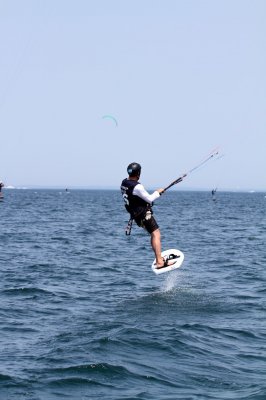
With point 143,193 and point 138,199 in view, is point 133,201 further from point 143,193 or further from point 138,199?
point 143,193

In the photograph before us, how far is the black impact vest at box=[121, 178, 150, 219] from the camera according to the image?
1474 cm

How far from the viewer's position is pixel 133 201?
15.0m

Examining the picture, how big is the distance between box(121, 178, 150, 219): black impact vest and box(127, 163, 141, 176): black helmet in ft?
0.75

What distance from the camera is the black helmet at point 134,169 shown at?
14.5 m

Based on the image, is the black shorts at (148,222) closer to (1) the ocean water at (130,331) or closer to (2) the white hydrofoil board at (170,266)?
Result: (2) the white hydrofoil board at (170,266)

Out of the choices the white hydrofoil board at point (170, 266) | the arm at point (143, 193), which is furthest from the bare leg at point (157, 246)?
the arm at point (143, 193)

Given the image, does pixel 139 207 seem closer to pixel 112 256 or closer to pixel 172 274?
pixel 172 274

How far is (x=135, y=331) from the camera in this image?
12.4 metres

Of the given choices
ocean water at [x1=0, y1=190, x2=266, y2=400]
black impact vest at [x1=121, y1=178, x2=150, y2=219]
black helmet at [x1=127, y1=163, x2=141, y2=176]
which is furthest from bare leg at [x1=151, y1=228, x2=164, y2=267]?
black helmet at [x1=127, y1=163, x2=141, y2=176]

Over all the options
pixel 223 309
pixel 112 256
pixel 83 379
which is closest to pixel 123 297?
pixel 223 309

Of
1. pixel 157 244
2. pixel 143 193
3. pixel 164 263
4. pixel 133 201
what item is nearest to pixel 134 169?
pixel 143 193

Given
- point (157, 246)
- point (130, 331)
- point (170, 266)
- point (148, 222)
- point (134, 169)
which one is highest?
point (134, 169)

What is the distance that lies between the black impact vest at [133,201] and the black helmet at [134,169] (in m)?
0.23

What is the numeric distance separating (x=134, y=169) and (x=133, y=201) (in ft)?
2.87
